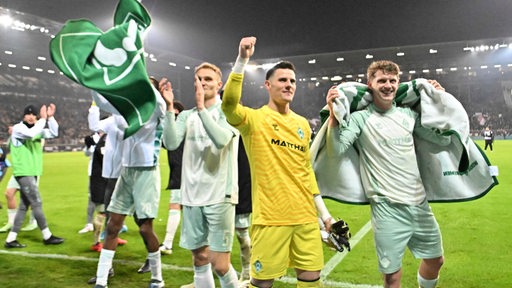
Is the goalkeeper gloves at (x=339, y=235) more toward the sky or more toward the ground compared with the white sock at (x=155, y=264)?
more toward the sky

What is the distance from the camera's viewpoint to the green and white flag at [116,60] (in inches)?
138

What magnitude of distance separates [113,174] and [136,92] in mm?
2043

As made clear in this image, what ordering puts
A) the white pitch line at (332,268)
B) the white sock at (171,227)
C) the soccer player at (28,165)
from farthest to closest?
the soccer player at (28,165) < the white sock at (171,227) < the white pitch line at (332,268)

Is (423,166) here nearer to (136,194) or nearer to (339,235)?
(339,235)

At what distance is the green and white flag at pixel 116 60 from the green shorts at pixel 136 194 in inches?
43.9

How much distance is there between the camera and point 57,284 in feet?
15.7

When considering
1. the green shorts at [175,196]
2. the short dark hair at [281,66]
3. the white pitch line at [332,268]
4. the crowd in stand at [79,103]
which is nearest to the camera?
the short dark hair at [281,66]

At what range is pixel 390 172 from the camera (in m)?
3.42

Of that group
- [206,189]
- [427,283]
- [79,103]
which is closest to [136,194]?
[206,189]

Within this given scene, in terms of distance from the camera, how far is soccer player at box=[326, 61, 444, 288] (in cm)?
337

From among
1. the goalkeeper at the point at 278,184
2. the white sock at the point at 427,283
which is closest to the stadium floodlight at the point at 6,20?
the goalkeeper at the point at 278,184

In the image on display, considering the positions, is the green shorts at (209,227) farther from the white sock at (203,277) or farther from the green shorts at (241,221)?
the green shorts at (241,221)

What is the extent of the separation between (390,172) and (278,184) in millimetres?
875

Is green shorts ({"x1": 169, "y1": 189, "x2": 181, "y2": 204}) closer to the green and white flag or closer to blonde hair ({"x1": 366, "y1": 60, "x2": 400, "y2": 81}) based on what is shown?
the green and white flag
